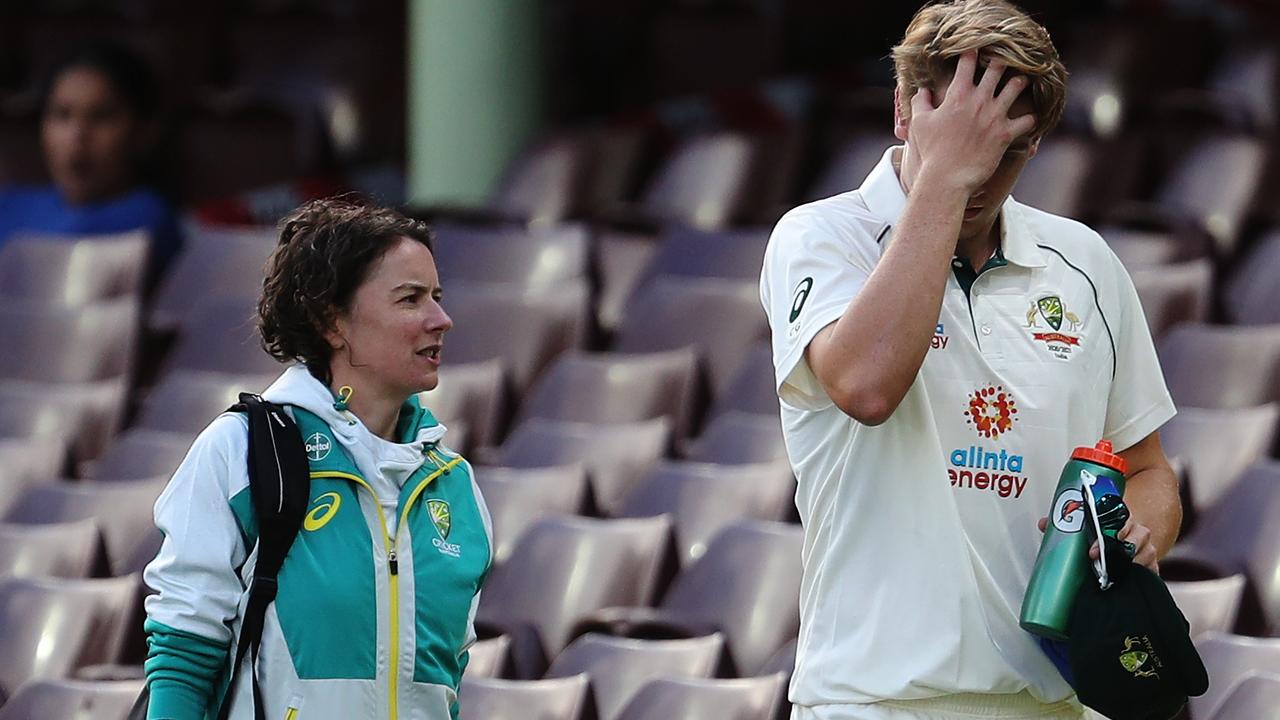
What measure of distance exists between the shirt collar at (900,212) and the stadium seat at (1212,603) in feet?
3.90

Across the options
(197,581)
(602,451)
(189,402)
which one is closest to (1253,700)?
(197,581)

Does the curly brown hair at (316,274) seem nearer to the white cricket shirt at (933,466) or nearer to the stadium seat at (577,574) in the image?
the white cricket shirt at (933,466)

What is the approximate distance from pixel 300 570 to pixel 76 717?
1.05 m

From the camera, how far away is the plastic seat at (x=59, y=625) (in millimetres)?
3350

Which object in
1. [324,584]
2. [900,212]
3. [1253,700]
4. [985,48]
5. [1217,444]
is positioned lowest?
[1253,700]

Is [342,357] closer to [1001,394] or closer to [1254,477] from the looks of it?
[1001,394]

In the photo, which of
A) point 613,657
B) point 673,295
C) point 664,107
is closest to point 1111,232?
point 673,295

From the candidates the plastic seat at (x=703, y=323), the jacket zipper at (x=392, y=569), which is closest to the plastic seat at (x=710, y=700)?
the jacket zipper at (x=392, y=569)

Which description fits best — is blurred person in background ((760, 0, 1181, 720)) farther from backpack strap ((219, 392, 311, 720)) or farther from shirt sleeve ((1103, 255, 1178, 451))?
backpack strap ((219, 392, 311, 720))

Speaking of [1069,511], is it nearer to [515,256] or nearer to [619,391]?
[619,391]

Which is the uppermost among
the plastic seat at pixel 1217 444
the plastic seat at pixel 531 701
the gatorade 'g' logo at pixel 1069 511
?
the gatorade 'g' logo at pixel 1069 511

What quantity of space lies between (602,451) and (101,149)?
210cm

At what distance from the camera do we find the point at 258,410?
2.04 meters

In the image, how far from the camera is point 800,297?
6.11ft
